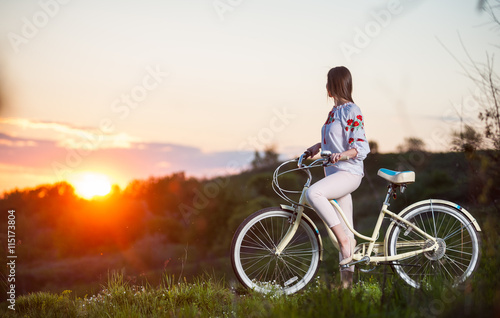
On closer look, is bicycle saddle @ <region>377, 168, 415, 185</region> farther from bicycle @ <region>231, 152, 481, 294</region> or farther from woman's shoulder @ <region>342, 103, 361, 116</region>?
woman's shoulder @ <region>342, 103, 361, 116</region>

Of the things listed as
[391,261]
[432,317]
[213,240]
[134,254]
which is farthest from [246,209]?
[432,317]

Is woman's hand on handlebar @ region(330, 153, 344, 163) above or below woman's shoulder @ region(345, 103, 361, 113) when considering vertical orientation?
below

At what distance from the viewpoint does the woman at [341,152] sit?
417cm

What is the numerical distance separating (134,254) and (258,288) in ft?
33.6

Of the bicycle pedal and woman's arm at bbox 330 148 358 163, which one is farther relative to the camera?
the bicycle pedal

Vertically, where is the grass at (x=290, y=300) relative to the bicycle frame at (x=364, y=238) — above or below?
below

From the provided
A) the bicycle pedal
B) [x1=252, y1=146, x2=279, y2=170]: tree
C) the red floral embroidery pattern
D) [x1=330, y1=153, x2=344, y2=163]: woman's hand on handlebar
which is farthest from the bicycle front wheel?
[x1=252, y1=146, x2=279, y2=170]: tree

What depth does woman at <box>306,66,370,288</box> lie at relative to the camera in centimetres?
417

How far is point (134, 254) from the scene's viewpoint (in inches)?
543

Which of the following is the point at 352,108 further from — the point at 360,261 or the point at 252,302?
the point at 252,302

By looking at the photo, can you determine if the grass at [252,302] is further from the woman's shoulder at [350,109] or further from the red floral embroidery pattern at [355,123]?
the woman's shoulder at [350,109]

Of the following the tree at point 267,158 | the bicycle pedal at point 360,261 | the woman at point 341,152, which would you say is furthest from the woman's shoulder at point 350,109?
the tree at point 267,158

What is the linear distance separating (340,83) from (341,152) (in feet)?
2.23

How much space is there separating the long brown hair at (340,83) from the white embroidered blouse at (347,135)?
97 mm
